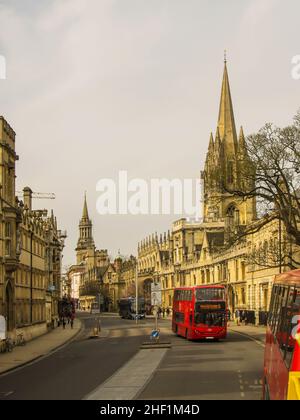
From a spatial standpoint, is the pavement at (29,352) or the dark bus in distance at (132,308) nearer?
the pavement at (29,352)

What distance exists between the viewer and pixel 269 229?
70625 mm

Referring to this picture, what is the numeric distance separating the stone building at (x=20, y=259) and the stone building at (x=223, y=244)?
12.6m

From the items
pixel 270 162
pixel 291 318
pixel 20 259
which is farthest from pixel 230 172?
pixel 291 318

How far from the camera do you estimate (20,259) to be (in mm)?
53469

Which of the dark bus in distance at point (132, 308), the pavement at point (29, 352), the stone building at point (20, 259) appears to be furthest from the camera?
the dark bus in distance at point (132, 308)

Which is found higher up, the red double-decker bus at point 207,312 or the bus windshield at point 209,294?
the bus windshield at point 209,294

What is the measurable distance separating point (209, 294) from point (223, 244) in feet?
11.6

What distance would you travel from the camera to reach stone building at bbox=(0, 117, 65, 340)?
4503 centimetres

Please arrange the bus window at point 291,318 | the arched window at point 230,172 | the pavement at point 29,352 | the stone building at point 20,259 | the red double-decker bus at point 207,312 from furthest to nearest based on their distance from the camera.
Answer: the red double-decker bus at point 207,312
the arched window at point 230,172
the stone building at point 20,259
the pavement at point 29,352
the bus window at point 291,318

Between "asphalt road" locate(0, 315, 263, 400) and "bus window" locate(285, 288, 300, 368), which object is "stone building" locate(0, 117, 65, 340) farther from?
"bus window" locate(285, 288, 300, 368)

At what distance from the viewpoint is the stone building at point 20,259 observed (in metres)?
45.0

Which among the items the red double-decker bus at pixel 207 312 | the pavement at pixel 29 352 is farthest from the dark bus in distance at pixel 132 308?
the red double-decker bus at pixel 207 312

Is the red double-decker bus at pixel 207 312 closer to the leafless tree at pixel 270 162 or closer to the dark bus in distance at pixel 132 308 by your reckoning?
the leafless tree at pixel 270 162

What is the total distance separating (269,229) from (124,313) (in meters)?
48.9
